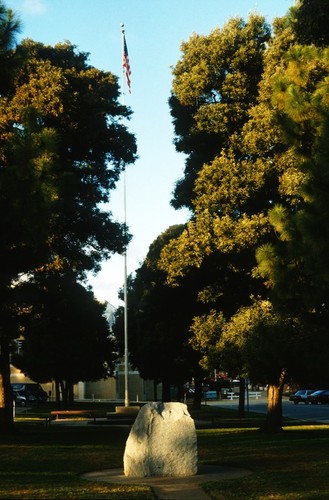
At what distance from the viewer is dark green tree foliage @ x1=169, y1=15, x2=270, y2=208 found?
2975cm

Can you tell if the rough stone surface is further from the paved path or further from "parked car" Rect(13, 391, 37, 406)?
"parked car" Rect(13, 391, 37, 406)

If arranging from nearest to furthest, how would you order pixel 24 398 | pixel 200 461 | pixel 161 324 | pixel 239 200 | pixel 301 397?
pixel 200 461 < pixel 239 200 < pixel 161 324 < pixel 301 397 < pixel 24 398

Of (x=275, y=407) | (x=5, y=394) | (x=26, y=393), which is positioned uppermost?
(x=5, y=394)

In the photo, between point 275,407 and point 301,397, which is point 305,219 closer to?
point 275,407

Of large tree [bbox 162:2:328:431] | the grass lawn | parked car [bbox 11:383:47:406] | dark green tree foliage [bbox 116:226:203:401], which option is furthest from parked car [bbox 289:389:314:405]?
large tree [bbox 162:2:328:431]

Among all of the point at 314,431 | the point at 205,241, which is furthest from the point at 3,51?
the point at 314,431

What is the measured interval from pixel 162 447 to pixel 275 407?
587 inches

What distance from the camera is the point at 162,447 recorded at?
15250mm

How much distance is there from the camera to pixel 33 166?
20.4m

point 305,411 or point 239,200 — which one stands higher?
point 239,200

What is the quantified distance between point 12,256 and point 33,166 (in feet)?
8.68

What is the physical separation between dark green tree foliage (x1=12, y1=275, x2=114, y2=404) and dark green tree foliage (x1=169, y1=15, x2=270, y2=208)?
230 inches

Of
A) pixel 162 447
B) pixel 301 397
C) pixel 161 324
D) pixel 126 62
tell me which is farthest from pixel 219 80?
pixel 301 397

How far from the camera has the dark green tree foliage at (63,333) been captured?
28084 millimetres
